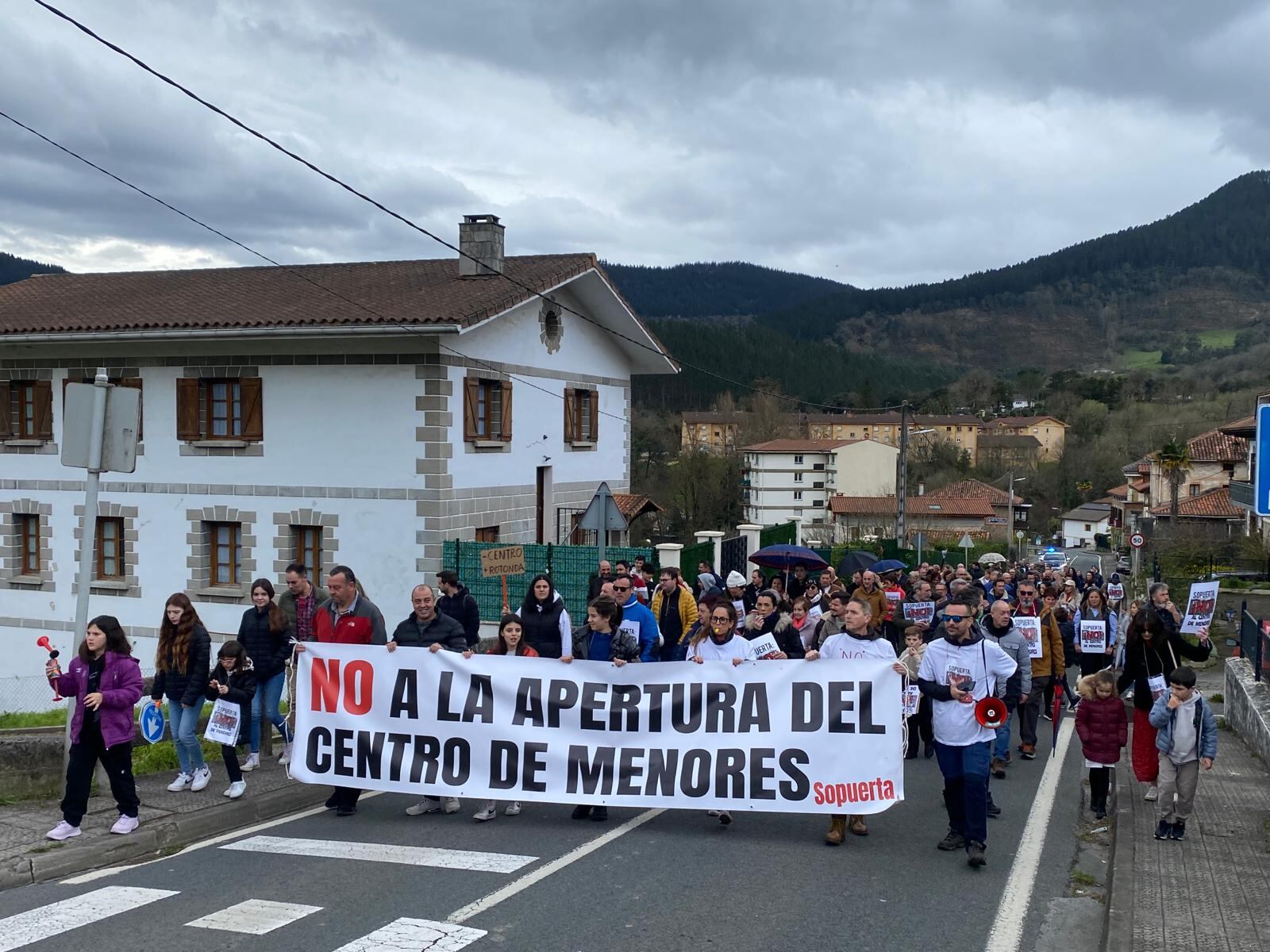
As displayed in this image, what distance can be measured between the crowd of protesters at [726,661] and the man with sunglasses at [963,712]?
1cm

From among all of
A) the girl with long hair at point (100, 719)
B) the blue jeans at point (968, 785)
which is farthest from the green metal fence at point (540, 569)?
the blue jeans at point (968, 785)

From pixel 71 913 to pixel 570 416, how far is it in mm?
19076

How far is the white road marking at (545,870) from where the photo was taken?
6.46m

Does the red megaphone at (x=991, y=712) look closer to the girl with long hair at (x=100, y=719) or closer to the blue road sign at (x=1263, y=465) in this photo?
the blue road sign at (x=1263, y=465)

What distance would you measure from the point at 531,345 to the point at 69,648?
11296mm

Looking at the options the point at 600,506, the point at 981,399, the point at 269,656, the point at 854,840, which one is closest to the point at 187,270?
the point at 600,506

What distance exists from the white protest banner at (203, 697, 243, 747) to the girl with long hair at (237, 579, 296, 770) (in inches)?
16.2

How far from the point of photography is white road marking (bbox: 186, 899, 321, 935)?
6.21m

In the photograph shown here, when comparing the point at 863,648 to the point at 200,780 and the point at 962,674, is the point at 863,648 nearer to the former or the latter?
the point at 962,674

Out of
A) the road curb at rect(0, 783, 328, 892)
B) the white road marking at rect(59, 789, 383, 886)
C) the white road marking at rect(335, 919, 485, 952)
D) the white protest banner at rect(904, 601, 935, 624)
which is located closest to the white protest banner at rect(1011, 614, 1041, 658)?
the white protest banner at rect(904, 601, 935, 624)

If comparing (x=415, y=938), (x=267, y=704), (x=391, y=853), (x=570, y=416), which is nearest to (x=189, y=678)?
(x=267, y=704)

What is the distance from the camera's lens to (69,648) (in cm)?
2336

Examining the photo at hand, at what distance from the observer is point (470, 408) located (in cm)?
2064

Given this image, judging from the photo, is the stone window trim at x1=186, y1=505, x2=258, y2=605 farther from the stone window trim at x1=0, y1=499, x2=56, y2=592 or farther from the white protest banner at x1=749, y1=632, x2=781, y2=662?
the white protest banner at x1=749, y1=632, x2=781, y2=662
